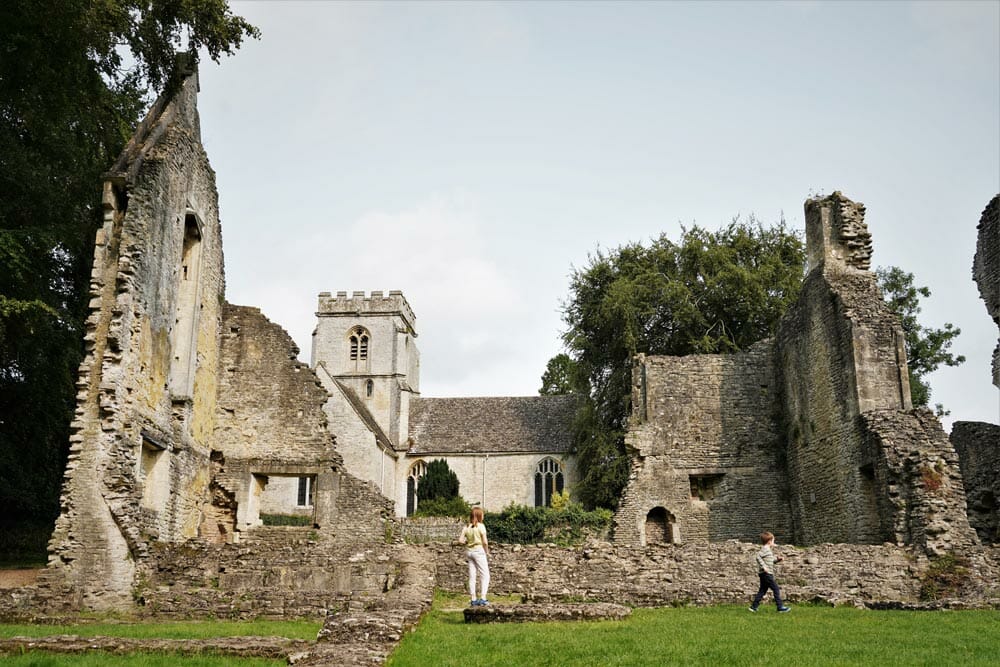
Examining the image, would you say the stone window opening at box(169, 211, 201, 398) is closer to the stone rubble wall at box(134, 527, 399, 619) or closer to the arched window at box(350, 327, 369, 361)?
the stone rubble wall at box(134, 527, 399, 619)

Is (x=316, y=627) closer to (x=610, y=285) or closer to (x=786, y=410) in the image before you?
(x=786, y=410)

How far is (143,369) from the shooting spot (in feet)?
49.1

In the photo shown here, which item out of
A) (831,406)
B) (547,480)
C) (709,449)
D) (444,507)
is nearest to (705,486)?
(709,449)

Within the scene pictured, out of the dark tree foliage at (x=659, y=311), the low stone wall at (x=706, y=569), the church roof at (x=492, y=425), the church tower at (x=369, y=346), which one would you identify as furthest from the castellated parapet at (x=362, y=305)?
the low stone wall at (x=706, y=569)

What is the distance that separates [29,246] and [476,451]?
3072 centimetres

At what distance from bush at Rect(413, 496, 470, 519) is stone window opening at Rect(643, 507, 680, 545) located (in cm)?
1818

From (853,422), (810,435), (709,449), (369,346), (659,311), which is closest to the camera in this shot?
(853,422)

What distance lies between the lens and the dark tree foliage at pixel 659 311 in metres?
29.7

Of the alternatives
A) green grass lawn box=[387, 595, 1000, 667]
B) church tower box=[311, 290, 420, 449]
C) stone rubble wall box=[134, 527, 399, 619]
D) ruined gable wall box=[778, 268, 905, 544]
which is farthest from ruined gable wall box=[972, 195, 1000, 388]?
church tower box=[311, 290, 420, 449]

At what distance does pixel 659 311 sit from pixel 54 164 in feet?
63.9

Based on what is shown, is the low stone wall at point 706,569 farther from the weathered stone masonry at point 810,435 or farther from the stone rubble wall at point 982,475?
the stone rubble wall at point 982,475

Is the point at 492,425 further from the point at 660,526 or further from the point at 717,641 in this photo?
the point at 717,641

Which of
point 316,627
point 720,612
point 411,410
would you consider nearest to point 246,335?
point 316,627

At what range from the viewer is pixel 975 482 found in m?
19.1
